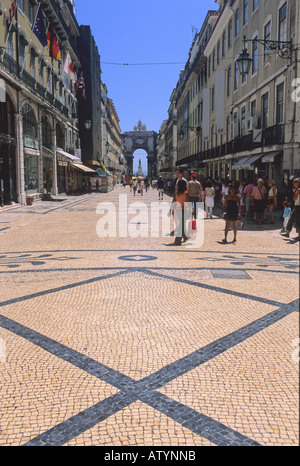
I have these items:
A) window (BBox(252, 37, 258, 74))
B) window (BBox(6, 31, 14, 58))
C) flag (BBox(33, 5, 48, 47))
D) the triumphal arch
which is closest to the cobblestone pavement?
window (BBox(6, 31, 14, 58))

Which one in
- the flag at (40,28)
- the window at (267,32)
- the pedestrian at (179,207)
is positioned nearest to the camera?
the pedestrian at (179,207)

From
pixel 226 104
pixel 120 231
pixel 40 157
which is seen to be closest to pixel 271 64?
pixel 226 104

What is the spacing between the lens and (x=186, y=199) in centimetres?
967

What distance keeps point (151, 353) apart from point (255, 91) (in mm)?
22629

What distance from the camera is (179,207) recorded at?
960 cm

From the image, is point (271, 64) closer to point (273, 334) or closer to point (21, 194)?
point (21, 194)

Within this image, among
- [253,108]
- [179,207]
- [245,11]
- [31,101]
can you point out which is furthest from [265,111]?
[179,207]

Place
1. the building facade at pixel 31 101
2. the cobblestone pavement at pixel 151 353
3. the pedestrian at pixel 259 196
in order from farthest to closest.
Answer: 1. the building facade at pixel 31 101
2. the pedestrian at pixel 259 196
3. the cobblestone pavement at pixel 151 353

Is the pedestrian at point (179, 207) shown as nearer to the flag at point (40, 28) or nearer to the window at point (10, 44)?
the window at point (10, 44)

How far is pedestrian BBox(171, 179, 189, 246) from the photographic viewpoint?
9.39m

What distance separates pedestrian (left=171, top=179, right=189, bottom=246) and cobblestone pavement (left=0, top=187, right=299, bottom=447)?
7.01 feet

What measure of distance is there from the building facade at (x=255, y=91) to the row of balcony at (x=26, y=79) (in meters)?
11.3

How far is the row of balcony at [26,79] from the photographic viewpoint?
2142 cm

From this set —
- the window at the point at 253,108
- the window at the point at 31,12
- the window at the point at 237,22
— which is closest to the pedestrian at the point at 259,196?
the window at the point at 253,108
